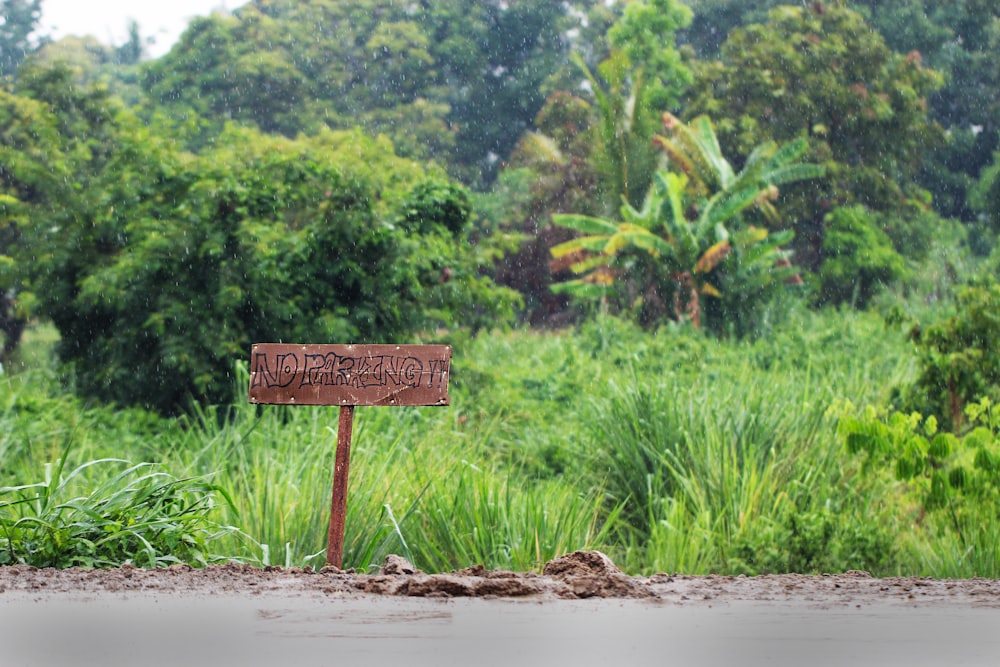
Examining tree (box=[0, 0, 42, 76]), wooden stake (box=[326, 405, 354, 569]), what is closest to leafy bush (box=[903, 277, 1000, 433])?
wooden stake (box=[326, 405, 354, 569])

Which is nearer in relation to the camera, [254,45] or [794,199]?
[794,199]

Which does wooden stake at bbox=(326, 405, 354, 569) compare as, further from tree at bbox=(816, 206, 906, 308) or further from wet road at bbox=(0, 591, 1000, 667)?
tree at bbox=(816, 206, 906, 308)

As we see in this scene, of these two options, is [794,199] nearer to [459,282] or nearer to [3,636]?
[459,282]

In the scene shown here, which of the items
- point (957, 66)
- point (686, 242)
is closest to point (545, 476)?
point (686, 242)

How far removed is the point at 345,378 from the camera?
18.0ft

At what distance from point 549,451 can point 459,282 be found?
2.68 metres

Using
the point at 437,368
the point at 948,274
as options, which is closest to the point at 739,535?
the point at 437,368

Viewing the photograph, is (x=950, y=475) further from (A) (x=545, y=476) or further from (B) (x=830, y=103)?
(B) (x=830, y=103)

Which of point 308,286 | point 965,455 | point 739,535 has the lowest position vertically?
point 739,535

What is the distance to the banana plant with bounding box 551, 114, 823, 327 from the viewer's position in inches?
705

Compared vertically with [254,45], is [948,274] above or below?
below

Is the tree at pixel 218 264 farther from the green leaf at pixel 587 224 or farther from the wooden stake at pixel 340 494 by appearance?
the green leaf at pixel 587 224

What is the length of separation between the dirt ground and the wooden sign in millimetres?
1198

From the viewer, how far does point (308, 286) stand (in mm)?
11367
